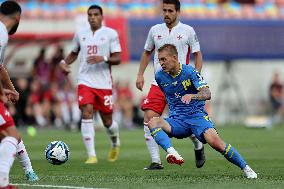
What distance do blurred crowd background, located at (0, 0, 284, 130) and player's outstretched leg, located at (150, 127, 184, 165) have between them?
16635 millimetres

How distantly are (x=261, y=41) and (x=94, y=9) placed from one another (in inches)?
782

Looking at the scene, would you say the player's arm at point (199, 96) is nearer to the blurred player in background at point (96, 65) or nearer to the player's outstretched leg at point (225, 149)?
the player's outstretched leg at point (225, 149)

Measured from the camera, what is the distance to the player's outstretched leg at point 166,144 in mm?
11320

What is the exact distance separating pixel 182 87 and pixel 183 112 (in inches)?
13.9

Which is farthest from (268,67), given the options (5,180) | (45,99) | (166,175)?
(5,180)

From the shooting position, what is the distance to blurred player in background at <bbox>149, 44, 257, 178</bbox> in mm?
11688

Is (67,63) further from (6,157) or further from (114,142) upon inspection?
(6,157)

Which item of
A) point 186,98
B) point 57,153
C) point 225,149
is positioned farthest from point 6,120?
point 225,149

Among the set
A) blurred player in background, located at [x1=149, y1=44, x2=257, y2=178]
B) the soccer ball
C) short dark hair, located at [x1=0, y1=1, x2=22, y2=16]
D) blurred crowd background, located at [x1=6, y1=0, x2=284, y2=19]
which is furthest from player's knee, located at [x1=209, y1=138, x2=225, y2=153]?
blurred crowd background, located at [x1=6, y1=0, x2=284, y2=19]

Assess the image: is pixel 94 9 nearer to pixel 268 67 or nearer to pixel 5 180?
pixel 5 180

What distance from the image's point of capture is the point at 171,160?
11.3m

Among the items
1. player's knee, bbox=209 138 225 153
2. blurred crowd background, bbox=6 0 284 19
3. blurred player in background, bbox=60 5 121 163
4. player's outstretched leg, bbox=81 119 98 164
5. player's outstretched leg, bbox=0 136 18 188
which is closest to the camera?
player's outstretched leg, bbox=0 136 18 188

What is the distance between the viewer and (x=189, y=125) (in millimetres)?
12062

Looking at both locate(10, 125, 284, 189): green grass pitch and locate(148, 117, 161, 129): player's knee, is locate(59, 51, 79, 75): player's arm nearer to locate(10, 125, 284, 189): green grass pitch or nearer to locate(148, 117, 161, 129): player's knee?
locate(10, 125, 284, 189): green grass pitch
